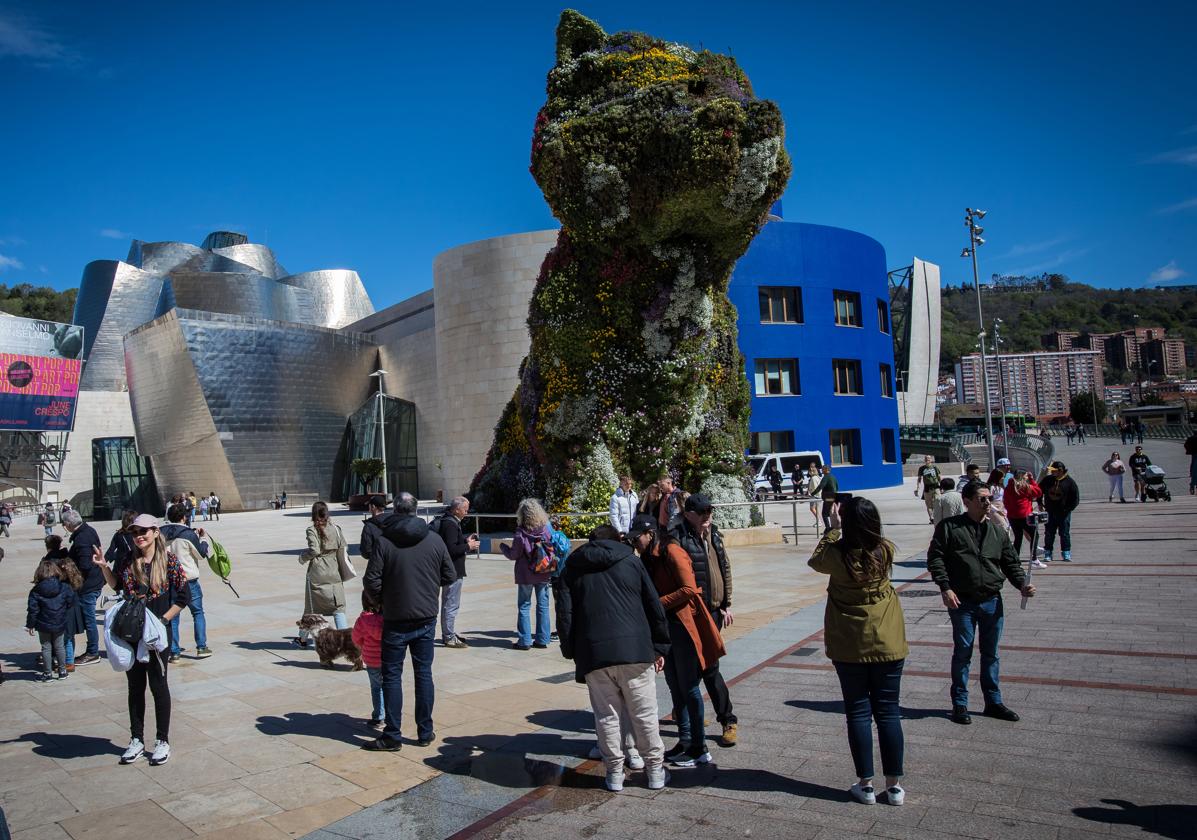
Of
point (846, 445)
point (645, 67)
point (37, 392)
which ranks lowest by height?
point (846, 445)

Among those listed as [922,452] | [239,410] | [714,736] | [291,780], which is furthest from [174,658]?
[922,452]

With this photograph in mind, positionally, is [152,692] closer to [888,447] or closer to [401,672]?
[401,672]

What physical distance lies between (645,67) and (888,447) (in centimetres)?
2835

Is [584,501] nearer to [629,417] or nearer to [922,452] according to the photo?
[629,417]

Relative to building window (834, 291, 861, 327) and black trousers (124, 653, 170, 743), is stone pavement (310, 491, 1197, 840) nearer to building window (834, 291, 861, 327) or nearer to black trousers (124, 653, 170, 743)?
black trousers (124, 653, 170, 743)

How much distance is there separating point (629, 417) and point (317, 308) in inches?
2324

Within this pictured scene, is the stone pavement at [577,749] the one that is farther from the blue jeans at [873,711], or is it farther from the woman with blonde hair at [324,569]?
the woman with blonde hair at [324,569]

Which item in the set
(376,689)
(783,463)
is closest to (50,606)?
(376,689)

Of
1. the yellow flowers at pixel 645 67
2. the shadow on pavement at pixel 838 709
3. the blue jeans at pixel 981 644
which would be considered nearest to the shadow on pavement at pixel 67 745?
the shadow on pavement at pixel 838 709

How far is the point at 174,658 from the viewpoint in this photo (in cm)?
792

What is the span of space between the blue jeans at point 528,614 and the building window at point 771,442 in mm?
25353

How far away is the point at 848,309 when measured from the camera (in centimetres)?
3491

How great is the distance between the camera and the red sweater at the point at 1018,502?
1088cm

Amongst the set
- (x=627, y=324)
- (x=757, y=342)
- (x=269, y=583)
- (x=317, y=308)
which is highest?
(x=317, y=308)
